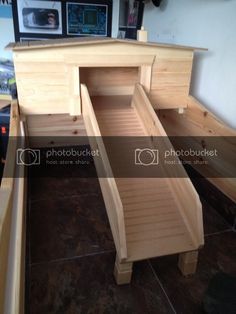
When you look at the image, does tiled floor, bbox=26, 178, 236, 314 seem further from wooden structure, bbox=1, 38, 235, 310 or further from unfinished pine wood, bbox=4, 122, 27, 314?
unfinished pine wood, bbox=4, 122, 27, 314

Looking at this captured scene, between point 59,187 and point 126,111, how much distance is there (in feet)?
1.93

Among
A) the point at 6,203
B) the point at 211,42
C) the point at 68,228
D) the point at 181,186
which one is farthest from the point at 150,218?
the point at 211,42

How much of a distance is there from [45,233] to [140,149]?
0.57 m

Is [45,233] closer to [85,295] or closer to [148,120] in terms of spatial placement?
[85,295]

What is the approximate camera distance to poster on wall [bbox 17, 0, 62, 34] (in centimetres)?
178

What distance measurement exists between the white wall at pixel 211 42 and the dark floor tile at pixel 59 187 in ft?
2.65

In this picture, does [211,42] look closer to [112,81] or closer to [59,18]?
[112,81]

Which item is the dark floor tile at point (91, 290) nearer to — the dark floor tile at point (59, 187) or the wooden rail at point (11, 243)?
the wooden rail at point (11, 243)

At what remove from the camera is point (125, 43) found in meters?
1.21

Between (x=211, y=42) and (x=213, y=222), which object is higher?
(x=211, y=42)

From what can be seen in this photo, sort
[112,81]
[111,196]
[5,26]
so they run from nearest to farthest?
[111,196] < [112,81] < [5,26]

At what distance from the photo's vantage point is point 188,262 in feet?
3.28

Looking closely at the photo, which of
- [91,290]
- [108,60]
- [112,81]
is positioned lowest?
[91,290]

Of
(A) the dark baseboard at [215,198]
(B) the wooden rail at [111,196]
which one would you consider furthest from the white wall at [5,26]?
(A) the dark baseboard at [215,198]
